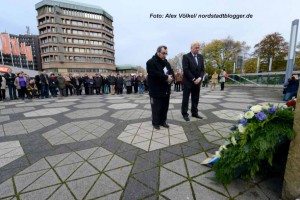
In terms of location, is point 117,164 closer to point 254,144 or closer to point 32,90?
point 254,144

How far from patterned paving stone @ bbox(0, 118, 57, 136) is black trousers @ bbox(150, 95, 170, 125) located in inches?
112

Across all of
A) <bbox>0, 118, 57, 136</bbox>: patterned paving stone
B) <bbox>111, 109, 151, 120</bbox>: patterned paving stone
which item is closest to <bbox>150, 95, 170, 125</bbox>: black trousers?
<bbox>111, 109, 151, 120</bbox>: patterned paving stone

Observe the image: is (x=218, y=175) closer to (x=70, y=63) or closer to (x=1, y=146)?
(x=1, y=146)

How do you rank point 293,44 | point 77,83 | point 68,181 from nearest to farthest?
1. point 68,181
2. point 293,44
3. point 77,83

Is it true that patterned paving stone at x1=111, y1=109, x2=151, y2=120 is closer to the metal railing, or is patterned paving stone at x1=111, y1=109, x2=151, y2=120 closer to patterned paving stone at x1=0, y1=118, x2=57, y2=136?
patterned paving stone at x1=0, y1=118, x2=57, y2=136

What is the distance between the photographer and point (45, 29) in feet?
165

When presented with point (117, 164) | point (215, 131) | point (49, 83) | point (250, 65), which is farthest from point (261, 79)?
point (250, 65)

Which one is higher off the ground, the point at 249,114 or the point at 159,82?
the point at 159,82

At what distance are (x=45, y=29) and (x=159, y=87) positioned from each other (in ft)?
199

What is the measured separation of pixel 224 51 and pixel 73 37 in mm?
45558

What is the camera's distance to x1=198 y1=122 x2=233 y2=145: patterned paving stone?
10.2ft

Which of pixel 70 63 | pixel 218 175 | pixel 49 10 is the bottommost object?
pixel 218 175

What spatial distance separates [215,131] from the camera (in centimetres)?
348

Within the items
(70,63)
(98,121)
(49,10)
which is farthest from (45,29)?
(98,121)
